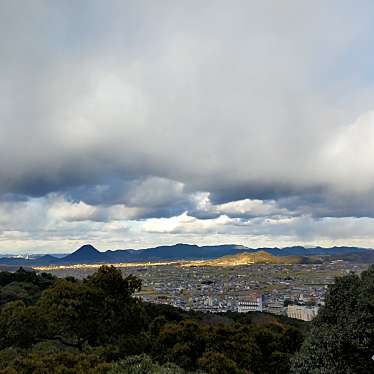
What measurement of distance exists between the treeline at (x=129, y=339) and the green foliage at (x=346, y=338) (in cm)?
5

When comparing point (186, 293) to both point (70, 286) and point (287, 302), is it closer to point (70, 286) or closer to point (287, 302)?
point (287, 302)

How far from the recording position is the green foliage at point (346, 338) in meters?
16.0

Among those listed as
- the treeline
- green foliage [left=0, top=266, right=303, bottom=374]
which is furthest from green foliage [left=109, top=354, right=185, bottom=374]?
green foliage [left=0, top=266, right=303, bottom=374]

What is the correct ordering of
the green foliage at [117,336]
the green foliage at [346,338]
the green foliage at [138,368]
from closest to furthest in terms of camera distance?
the green foliage at [138,368] → the green foliage at [346,338] → the green foliage at [117,336]

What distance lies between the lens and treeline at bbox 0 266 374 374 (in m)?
15.5

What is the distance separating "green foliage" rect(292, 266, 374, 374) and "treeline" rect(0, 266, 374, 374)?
0.17 feet

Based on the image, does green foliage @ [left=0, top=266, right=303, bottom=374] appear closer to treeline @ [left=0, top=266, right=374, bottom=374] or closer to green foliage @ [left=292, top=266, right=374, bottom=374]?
treeline @ [left=0, top=266, right=374, bottom=374]

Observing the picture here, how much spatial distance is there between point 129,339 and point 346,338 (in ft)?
40.4

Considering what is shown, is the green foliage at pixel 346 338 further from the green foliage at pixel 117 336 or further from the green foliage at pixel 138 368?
the green foliage at pixel 138 368

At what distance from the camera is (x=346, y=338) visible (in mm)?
16172

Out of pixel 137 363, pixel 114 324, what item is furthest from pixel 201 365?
pixel 114 324

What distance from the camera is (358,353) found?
53.0 ft

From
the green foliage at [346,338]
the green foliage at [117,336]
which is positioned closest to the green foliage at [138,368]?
the green foliage at [117,336]

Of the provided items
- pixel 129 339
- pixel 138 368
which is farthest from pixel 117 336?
pixel 138 368
